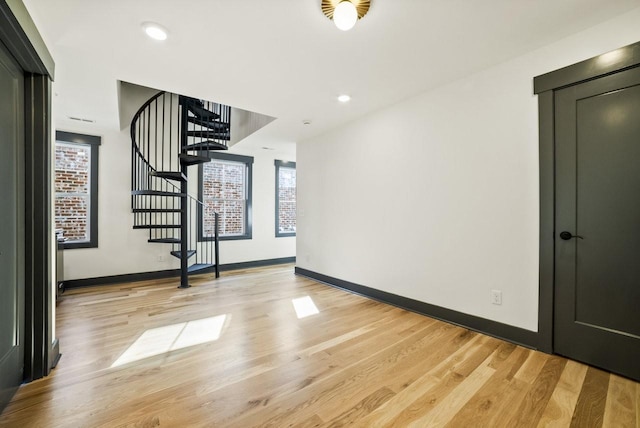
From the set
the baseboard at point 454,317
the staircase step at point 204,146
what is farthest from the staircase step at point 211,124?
the baseboard at point 454,317

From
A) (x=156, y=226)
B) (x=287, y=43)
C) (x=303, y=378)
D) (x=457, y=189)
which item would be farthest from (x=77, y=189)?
(x=457, y=189)

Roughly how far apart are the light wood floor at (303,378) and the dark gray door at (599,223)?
0.75 feet

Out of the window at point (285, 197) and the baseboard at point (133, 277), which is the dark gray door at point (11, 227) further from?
the window at point (285, 197)

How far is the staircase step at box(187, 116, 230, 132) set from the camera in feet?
14.5

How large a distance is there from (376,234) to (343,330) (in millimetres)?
1392

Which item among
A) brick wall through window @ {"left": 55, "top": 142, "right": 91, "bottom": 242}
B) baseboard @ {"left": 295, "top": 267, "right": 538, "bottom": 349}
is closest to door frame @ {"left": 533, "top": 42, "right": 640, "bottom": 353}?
baseboard @ {"left": 295, "top": 267, "right": 538, "bottom": 349}

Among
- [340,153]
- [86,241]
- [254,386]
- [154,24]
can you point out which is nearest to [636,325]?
[254,386]

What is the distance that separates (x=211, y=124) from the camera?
449 centimetres

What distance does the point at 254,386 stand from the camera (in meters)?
1.81

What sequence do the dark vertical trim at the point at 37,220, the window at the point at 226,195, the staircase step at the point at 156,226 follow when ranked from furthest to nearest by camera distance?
the window at the point at 226,195, the staircase step at the point at 156,226, the dark vertical trim at the point at 37,220

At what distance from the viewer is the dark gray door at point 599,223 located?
187 cm

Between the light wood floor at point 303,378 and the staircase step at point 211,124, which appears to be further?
the staircase step at point 211,124

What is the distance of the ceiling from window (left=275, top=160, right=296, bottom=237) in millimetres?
3136

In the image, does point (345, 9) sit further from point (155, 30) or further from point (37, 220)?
point (37, 220)
